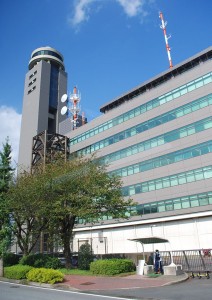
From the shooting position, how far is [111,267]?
68.5 feet

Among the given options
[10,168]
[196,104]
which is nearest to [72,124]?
[196,104]

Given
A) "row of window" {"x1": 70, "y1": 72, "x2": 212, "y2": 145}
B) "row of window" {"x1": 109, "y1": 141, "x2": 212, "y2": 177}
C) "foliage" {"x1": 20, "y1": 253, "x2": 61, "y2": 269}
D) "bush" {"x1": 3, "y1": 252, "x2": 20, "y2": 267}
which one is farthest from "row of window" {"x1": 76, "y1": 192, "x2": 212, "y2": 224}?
"row of window" {"x1": 70, "y1": 72, "x2": 212, "y2": 145}

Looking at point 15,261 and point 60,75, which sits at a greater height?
point 60,75

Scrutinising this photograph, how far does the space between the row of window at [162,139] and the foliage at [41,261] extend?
43.6 ft

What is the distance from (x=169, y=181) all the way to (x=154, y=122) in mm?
9186

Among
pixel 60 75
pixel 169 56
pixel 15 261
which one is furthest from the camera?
pixel 60 75

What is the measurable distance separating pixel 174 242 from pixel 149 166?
35.5 ft

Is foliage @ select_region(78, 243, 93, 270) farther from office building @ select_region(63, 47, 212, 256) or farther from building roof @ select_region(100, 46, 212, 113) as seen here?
A: building roof @ select_region(100, 46, 212, 113)

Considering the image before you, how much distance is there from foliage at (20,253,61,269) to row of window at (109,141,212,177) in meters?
21.1

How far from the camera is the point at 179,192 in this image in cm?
3809

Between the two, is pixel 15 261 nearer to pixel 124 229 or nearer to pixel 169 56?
pixel 124 229

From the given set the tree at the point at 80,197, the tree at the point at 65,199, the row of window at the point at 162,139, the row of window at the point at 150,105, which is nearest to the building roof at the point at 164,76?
the row of window at the point at 150,105

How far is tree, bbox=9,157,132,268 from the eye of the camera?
82.8ft

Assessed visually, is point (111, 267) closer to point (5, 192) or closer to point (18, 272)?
point (18, 272)
